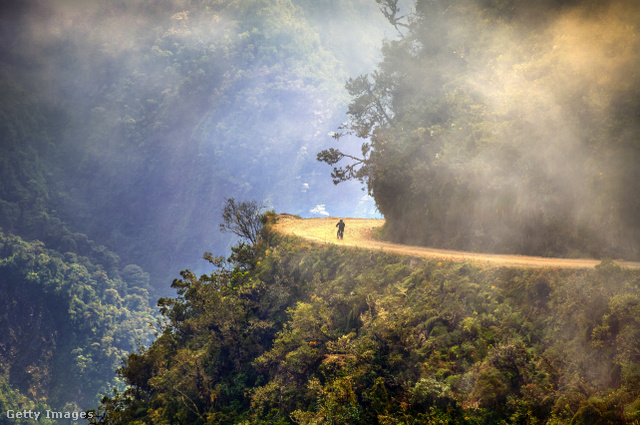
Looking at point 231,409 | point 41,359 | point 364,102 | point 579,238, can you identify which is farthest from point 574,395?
point 41,359

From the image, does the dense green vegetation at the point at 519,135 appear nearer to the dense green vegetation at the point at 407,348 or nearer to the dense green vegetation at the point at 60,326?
the dense green vegetation at the point at 407,348

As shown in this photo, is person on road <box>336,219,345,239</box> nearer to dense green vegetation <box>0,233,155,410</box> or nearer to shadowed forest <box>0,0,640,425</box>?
shadowed forest <box>0,0,640,425</box>

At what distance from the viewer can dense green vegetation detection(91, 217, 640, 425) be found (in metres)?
10.6

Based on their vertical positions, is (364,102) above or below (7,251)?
below

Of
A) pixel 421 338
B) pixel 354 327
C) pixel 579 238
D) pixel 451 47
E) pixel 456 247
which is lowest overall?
pixel 421 338

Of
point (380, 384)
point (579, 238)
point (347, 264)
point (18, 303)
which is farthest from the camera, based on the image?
point (18, 303)

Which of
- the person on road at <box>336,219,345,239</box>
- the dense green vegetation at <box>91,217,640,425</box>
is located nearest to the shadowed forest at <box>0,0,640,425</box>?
the dense green vegetation at <box>91,217,640,425</box>

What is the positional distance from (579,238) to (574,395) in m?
9.05

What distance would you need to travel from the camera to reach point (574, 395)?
9906 mm

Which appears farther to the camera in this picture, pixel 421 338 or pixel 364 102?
pixel 364 102

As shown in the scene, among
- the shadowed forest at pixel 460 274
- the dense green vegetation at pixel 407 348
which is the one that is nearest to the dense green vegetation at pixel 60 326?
the shadowed forest at pixel 460 274

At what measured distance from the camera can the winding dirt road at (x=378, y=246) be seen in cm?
1574

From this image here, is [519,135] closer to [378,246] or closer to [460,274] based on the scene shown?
[460,274]

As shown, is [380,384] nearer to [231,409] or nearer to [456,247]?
[456,247]
